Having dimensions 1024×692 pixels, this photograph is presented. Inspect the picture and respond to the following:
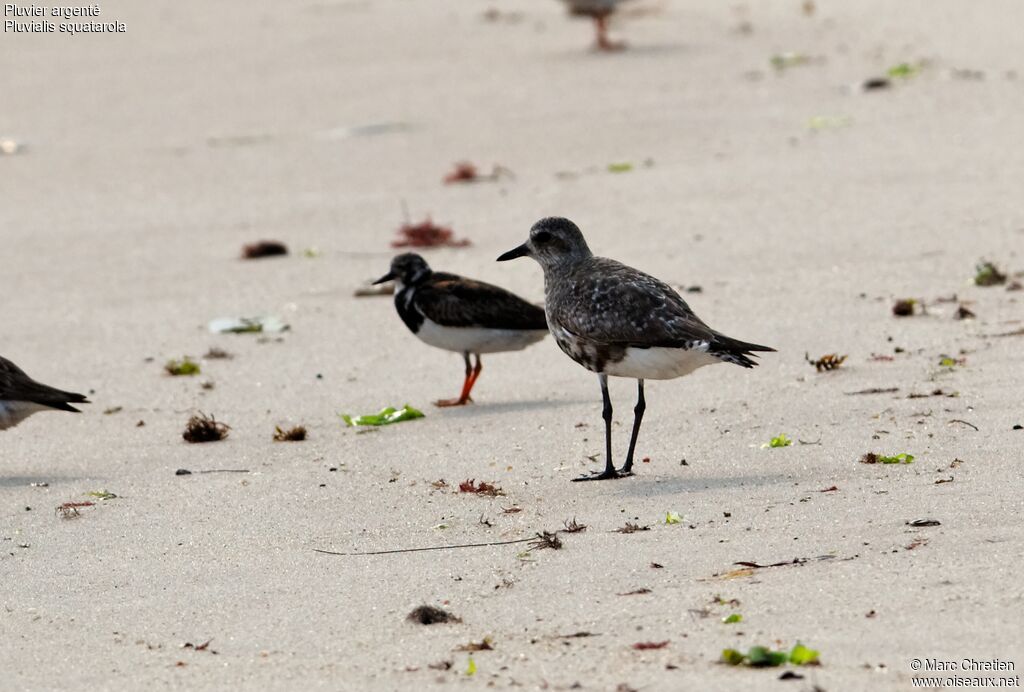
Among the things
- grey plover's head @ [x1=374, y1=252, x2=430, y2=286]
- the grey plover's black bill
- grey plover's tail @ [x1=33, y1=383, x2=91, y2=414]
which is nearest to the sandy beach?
grey plover's tail @ [x1=33, y1=383, x2=91, y2=414]

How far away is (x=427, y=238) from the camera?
45.6ft

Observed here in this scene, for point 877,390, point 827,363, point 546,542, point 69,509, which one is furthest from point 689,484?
point 69,509

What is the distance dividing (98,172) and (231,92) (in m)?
3.33

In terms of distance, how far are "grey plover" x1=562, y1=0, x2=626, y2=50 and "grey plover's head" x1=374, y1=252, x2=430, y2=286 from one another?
1020cm

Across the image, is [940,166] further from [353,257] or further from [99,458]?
[99,458]

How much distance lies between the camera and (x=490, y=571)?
688cm

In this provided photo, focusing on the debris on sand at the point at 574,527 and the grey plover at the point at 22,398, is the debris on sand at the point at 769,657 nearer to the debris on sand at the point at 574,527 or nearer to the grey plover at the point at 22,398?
the debris on sand at the point at 574,527

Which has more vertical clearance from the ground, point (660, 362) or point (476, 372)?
point (660, 362)

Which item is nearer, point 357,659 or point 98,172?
point 357,659

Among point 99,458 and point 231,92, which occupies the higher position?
point 231,92

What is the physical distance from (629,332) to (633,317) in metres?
0.09

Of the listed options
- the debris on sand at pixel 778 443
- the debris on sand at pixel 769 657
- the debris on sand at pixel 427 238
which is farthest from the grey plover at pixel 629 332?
the debris on sand at pixel 427 238

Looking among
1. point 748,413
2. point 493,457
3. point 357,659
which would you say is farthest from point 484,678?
point 748,413

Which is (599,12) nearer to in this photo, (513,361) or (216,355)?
(513,361)
